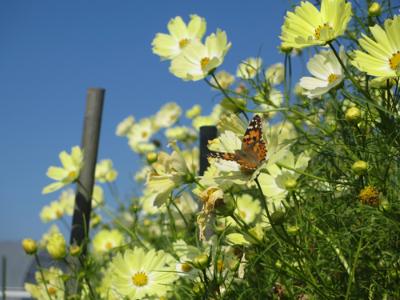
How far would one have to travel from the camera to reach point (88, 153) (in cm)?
217

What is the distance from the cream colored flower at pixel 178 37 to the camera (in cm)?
134

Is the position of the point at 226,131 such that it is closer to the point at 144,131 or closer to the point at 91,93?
the point at 91,93

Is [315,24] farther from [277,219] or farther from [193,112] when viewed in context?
[193,112]

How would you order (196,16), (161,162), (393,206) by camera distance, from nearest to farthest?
(393,206) < (161,162) < (196,16)

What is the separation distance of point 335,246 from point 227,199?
7.8 inches

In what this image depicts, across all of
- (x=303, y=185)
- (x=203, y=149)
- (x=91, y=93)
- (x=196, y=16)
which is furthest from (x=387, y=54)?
(x=91, y=93)

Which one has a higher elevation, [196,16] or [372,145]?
[196,16]

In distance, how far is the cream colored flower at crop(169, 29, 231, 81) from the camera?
3.56 feet

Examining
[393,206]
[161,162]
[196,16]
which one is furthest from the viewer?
[196,16]

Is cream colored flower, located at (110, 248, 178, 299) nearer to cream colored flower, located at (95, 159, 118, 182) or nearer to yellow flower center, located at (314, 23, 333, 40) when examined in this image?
yellow flower center, located at (314, 23, 333, 40)

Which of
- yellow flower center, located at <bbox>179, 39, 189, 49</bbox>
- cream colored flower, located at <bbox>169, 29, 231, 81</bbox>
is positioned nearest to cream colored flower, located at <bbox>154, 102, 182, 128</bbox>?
yellow flower center, located at <bbox>179, 39, 189, 49</bbox>

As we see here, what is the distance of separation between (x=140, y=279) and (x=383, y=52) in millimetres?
606

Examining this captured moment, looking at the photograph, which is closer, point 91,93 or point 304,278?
point 304,278

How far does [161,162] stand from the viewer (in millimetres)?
1078
